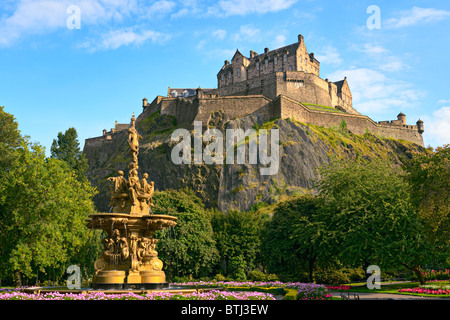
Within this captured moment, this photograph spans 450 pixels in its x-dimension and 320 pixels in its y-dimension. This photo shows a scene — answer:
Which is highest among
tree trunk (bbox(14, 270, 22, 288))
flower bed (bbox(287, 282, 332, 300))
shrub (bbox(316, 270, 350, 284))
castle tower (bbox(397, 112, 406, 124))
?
castle tower (bbox(397, 112, 406, 124))

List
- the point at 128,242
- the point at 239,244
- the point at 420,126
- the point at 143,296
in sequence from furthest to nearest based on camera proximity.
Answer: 1. the point at 420,126
2. the point at 239,244
3. the point at 128,242
4. the point at 143,296

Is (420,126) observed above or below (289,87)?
below

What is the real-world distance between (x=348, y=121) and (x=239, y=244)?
2110 inches

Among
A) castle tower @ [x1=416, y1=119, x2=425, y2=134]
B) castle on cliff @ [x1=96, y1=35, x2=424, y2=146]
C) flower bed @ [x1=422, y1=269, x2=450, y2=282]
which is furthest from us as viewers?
castle tower @ [x1=416, y1=119, x2=425, y2=134]

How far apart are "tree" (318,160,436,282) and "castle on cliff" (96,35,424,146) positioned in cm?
5216

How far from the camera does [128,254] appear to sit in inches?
751

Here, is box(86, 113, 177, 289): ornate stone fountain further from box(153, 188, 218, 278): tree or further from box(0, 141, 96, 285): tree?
box(153, 188, 218, 278): tree

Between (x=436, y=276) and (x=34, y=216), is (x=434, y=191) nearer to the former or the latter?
(x=436, y=276)

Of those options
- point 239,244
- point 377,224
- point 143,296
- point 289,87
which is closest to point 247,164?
point 239,244

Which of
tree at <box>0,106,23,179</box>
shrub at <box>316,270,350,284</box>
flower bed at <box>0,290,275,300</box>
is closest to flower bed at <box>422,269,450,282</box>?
shrub at <box>316,270,350,284</box>

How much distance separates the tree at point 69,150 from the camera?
6191 centimetres

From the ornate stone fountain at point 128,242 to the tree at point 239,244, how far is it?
107 ft

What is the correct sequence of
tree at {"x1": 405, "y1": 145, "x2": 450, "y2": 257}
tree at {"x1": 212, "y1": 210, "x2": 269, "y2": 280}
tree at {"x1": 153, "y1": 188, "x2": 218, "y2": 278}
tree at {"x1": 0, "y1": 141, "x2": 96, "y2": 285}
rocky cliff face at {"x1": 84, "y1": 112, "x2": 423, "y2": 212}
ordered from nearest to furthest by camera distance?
1. tree at {"x1": 405, "y1": 145, "x2": 450, "y2": 257}
2. tree at {"x1": 0, "y1": 141, "x2": 96, "y2": 285}
3. tree at {"x1": 153, "y1": 188, "x2": 218, "y2": 278}
4. tree at {"x1": 212, "y1": 210, "x2": 269, "y2": 280}
5. rocky cliff face at {"x1": 84, "y1": 112, "x2": 423, "y2": 212}

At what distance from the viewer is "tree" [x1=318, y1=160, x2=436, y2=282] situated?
99.3 ft
